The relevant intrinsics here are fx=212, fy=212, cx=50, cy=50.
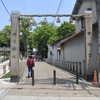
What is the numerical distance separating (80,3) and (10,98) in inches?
824

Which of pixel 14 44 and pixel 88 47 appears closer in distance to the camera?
pixel 14 44

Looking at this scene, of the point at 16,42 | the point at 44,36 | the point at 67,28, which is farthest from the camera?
the point at 44,36

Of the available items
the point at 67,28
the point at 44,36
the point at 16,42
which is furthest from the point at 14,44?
the point at 44,36

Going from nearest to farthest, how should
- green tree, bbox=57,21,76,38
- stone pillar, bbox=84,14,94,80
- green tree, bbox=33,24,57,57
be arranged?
stone pillar, bbox=84,14,94,80, green tree, bbox=57,21,76,38, green tree, bbox=33,24,57,57

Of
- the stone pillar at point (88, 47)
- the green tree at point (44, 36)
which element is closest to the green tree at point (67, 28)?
the green tree at point (44, 36)

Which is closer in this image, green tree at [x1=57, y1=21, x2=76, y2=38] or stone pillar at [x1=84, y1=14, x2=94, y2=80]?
stone pillar at [x1=84, y1=14, x2=94, y2=80]

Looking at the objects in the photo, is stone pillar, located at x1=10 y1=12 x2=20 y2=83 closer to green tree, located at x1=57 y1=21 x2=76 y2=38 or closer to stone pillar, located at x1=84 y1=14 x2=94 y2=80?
stone pillar, located at x1=84 y1=14 x2=94 y2=80

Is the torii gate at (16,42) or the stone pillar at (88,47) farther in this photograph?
the stone pillar at (88,47)

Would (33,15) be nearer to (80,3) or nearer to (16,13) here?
(16,13)

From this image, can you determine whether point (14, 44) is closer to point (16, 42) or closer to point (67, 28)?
point (16, 42)

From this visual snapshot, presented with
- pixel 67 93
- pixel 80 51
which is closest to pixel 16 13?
pixel 67 93

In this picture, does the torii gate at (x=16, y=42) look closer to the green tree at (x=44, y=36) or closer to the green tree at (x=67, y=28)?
the green tree at (x=67, y=28)

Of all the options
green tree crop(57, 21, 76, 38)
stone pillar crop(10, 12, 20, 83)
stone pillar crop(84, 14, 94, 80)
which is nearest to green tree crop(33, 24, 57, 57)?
green tree crop(57, 21, 76, 38)

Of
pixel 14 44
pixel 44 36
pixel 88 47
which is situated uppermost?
pixel 44 36
